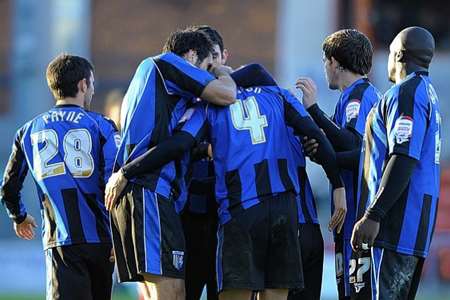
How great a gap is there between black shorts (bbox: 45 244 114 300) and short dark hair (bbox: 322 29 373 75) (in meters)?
1.93

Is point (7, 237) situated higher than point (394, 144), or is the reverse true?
point (394, 144)

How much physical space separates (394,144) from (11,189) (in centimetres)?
276

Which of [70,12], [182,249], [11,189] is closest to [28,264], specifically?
[70,12]

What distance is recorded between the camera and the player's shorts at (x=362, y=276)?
7043mm

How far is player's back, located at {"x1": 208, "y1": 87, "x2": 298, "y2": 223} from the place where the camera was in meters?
6.95

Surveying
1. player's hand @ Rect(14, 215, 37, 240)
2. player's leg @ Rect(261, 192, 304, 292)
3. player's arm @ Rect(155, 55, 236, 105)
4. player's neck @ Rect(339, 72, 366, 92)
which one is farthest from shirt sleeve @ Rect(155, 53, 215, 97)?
player's hand @ Rect(14, 215, 37, 240)

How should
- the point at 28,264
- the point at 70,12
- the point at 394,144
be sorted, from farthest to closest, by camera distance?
the point at 70,12 < the point at 28,264 < the point at 394,144

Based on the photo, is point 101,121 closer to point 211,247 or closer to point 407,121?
point 211,247

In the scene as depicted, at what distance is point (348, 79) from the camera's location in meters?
7.54

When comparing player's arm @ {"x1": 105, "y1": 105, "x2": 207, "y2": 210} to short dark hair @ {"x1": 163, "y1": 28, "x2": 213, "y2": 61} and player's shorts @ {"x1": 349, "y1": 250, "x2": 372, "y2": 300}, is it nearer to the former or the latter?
short dark hair @ {"x1": 163, "y1": 28, "x2": 213, "y2": 61}

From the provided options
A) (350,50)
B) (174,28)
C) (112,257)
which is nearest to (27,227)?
(112,257)

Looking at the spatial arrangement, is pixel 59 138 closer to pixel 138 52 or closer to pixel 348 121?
pixel 348 121

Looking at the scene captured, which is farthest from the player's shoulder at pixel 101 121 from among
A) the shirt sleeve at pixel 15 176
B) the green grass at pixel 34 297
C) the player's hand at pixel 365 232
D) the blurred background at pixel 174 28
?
the blurred background at pixel 174 28

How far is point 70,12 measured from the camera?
2295cm
